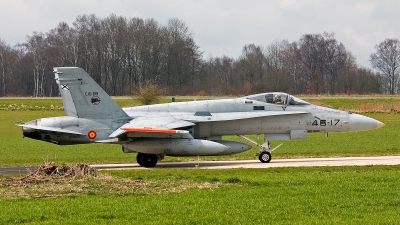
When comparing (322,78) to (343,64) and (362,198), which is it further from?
(362,198)

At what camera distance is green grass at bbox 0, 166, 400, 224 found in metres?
11.0

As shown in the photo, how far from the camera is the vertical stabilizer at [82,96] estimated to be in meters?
22.3

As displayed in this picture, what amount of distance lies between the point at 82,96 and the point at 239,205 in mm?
11420

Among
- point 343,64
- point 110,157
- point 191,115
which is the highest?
point 343,64

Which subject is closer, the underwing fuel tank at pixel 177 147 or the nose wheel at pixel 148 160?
the underwing fuel tank at pixel 177 147

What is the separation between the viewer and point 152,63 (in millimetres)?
88500

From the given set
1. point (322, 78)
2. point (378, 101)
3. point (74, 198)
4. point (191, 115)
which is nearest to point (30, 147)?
point (191, 115)

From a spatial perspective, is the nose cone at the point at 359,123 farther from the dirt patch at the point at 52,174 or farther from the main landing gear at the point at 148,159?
the dirt patch at the point at 52,174

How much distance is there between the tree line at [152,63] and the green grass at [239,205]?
220 feet

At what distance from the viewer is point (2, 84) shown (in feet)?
317

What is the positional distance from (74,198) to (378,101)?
5541cm

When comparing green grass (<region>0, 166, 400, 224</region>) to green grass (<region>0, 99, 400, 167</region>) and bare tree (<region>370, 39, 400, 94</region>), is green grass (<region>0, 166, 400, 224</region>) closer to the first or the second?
green grass (<region>0, 99, 400, 167</region>)

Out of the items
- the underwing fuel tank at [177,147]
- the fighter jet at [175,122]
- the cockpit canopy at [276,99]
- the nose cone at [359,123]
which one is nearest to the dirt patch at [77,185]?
the fighter jet at [175,122]

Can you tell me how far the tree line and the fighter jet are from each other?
57.7 meters
